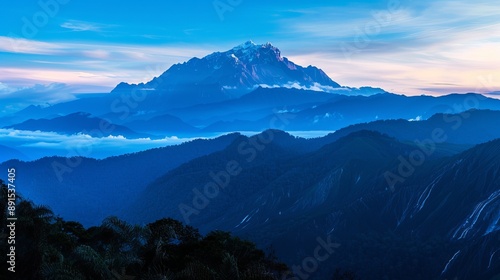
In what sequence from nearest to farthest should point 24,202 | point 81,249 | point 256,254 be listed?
point 81,249, point 24,202, point 256,254

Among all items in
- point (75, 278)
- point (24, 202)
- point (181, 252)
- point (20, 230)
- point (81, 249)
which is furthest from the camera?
point (181, 252)

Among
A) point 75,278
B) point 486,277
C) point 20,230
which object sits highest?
point 20,230

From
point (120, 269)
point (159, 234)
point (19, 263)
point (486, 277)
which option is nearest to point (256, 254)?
point (159, 234)

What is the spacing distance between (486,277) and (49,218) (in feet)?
558

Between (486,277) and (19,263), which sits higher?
(19,263)

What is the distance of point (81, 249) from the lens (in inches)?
1793

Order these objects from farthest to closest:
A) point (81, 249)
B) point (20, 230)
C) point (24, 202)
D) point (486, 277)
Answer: point (486, 277) < point (24, 202) < point (20, 230) < point (81, 249)

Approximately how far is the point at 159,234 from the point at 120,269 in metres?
11.9

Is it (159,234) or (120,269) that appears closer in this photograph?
(120,269)

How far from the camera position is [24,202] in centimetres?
5594

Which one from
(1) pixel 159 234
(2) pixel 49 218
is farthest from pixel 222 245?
(2) pixel 49 218

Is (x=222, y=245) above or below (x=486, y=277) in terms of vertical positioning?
above

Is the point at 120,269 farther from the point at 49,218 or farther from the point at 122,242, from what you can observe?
the point at 49,218

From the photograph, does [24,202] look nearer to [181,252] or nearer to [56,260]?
[56,260]
